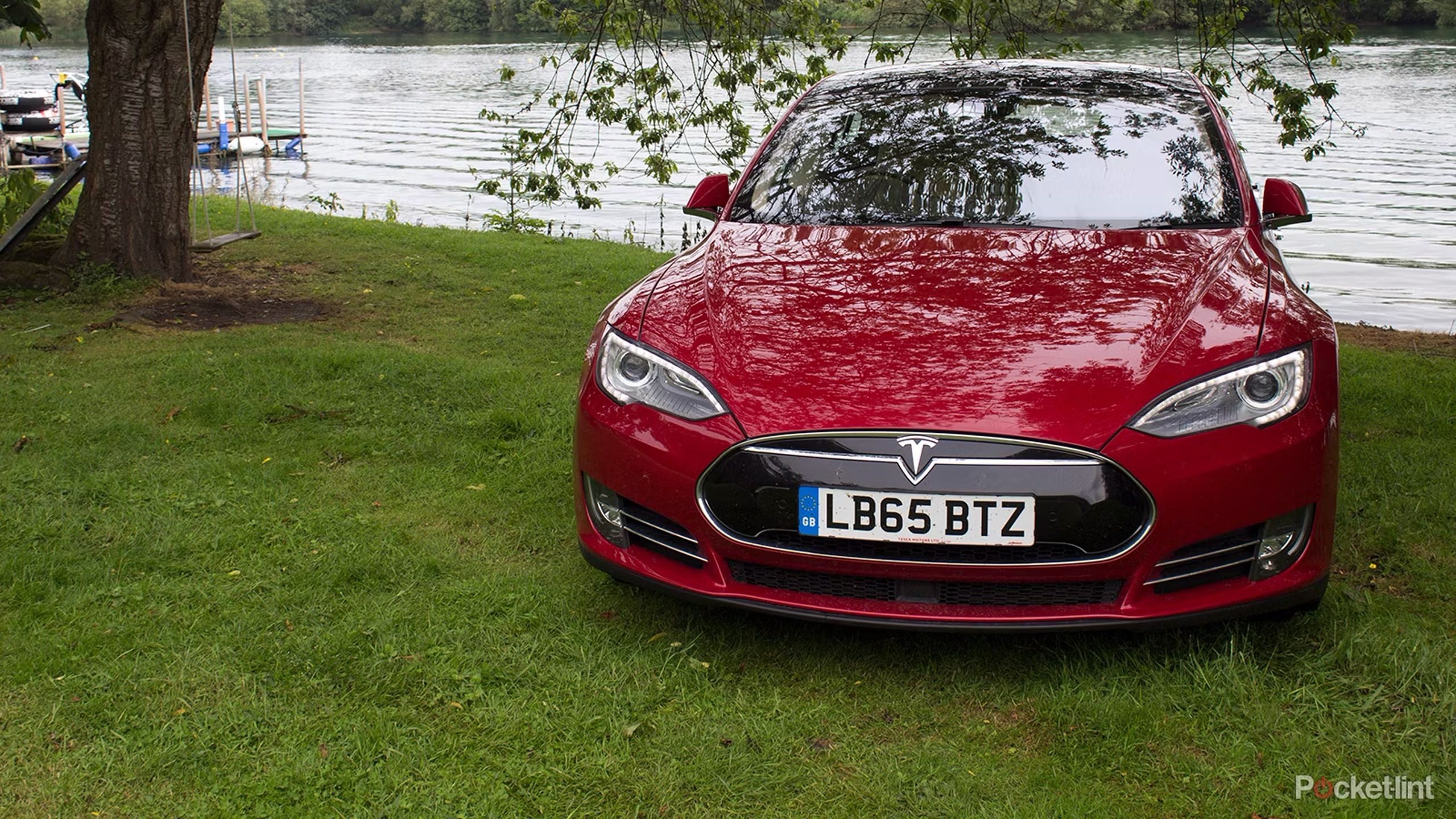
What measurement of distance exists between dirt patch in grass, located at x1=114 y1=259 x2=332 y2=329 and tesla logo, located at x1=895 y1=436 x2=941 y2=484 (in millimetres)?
4894

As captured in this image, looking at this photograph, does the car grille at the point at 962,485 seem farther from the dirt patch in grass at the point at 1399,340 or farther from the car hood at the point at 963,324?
the dirt patch in grass at the point at 1399,340

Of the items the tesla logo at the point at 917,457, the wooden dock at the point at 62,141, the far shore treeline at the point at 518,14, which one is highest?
the far shore treeline at the point at 518,14

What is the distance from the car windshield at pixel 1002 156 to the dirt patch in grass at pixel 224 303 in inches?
146

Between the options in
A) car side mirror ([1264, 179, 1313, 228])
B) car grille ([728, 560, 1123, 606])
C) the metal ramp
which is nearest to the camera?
car grille ([728, 560, 1123, 606])

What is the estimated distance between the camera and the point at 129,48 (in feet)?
22.1

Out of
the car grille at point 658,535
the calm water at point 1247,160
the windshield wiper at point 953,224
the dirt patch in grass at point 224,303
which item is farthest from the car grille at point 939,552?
the calm water at point 1247,160

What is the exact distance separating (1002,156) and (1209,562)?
63.8 inches

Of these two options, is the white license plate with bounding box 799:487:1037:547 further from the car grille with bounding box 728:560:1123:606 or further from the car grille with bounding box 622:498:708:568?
the car grille with bounding box 622:498:708:568

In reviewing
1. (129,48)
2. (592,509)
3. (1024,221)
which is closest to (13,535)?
(592,509)

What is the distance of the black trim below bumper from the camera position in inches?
103

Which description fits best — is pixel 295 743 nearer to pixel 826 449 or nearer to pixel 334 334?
pixel 826 449

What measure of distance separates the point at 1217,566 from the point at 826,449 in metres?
0.88

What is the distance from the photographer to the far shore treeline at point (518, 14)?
7.66 metres

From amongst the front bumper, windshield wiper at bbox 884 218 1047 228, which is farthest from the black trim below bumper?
windshield wiper at bbox 884 218 1047 228
